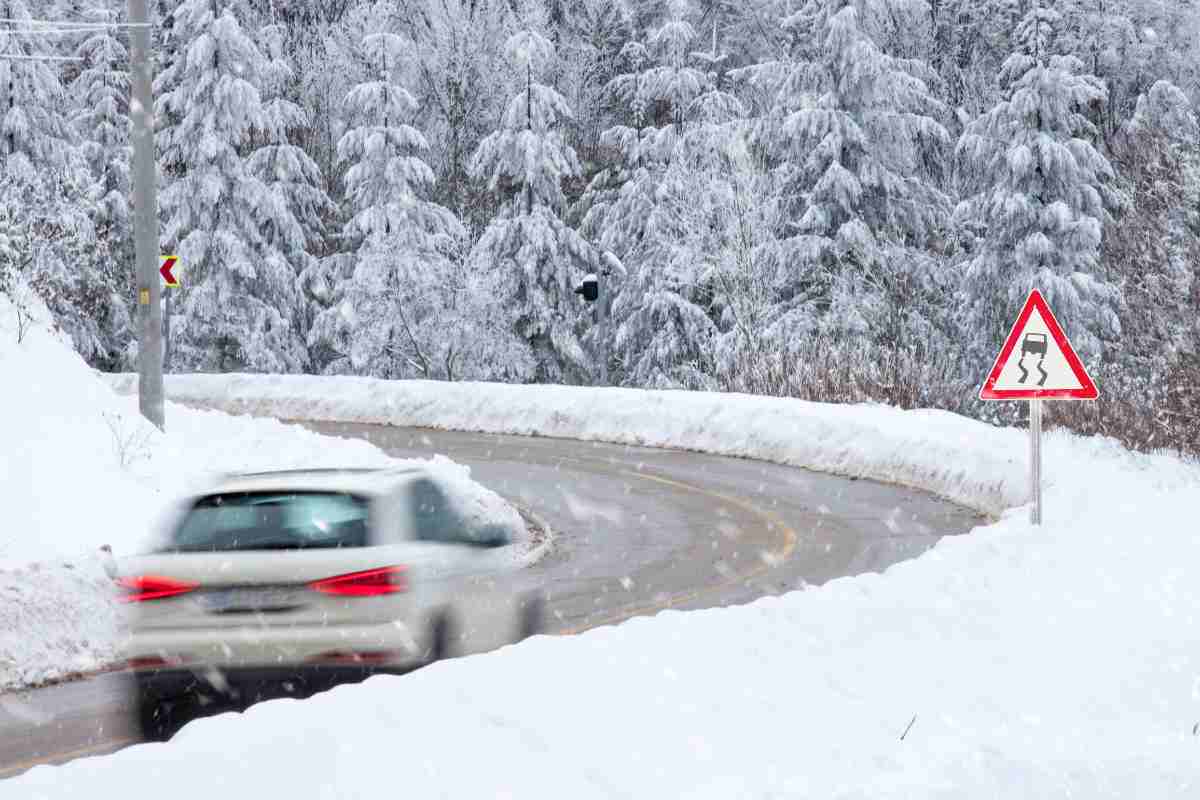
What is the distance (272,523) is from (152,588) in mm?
753

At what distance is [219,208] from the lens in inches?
1879

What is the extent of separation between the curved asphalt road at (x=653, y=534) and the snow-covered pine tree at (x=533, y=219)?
17.6 m

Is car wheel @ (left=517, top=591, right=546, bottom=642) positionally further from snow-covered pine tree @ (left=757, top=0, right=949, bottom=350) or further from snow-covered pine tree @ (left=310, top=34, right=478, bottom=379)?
snow-covered pine tree @ (left=310, top=34, right=478, bottom=379)

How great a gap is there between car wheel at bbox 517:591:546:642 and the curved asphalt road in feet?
4.52

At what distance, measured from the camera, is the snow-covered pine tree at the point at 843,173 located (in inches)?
1631

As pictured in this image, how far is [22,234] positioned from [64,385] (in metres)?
5.12

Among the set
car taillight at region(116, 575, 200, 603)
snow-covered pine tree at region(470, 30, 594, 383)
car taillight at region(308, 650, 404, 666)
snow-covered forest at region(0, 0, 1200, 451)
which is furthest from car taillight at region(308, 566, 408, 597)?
snow-covered pine tree at region(470, 30, 594, 383)

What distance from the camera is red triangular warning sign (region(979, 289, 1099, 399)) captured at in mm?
14289

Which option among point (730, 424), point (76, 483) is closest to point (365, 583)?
point (76, 483)

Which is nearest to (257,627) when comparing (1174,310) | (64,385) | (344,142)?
(64,385)

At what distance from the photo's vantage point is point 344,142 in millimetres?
46844

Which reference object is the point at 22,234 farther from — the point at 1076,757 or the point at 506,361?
the point at 506,361

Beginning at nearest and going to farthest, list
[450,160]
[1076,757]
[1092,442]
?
[1076,757]
[1092,442]
[450,160]

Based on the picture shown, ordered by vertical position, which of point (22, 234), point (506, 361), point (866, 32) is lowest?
point (506, 361)
